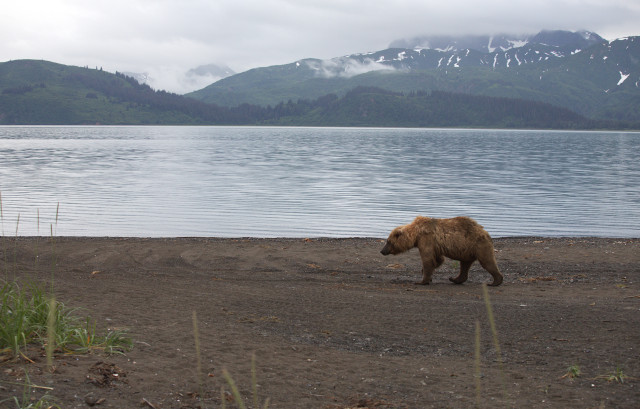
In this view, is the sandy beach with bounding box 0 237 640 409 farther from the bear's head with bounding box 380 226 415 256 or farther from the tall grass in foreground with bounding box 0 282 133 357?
the bear's head with bounding box 380 226 415 256

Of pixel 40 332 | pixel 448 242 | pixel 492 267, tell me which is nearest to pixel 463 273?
pixel 492 267

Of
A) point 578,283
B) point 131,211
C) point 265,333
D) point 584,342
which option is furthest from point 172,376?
point 131,211

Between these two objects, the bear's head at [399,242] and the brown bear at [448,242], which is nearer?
the brown bear at [448,242]

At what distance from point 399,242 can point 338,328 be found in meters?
4.42

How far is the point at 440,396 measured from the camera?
21.3 ft

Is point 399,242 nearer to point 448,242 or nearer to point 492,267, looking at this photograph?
point 448,242

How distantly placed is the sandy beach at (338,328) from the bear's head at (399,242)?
76cm

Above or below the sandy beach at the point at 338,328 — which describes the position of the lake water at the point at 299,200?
below

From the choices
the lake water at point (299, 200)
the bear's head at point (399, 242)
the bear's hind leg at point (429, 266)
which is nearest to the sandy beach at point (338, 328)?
the bear's hind leg at point (429, 266)

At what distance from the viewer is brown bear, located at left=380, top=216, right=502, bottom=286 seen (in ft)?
41.9

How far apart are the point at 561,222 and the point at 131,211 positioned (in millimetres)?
19429

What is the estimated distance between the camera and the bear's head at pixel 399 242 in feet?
43.6

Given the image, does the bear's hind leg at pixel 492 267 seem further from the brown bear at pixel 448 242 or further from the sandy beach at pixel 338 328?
the sandy beach at pixel 338 328

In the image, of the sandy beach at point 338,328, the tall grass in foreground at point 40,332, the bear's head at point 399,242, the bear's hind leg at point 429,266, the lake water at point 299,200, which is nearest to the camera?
the sandy beach at point 338,328
